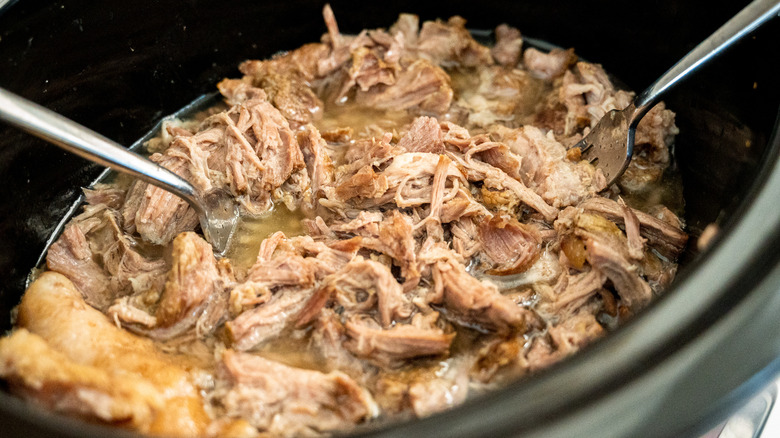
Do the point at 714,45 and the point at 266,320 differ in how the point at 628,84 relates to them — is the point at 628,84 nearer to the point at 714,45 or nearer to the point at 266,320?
→ the point at 714,45

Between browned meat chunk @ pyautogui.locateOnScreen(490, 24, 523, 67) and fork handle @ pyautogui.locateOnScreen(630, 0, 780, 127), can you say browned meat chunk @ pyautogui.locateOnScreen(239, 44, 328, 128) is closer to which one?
browned meat chunk @ pyautogui.locateOnScreen(490, 24, 523, 67)

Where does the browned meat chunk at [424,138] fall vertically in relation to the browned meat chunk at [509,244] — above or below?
above

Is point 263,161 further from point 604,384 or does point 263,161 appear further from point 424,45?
point 604,384

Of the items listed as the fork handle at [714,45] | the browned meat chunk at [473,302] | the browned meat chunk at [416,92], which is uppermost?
the fork handle at [714,45]

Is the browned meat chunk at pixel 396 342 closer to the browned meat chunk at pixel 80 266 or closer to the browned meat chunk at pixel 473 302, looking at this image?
the browned meat chunk at pixel 473 302

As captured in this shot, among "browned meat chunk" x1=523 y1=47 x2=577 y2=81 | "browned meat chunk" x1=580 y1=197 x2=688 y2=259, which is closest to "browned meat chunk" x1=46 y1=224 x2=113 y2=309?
"browned meat chunk" x1=580 y1=197 x2=688 y2=259

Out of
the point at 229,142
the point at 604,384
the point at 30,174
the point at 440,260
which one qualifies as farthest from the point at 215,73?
the point at 604,384

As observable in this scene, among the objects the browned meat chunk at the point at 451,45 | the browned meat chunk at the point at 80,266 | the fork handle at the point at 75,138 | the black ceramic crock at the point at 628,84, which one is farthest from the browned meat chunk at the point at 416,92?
the browned meat chunk at the point at 80,266
